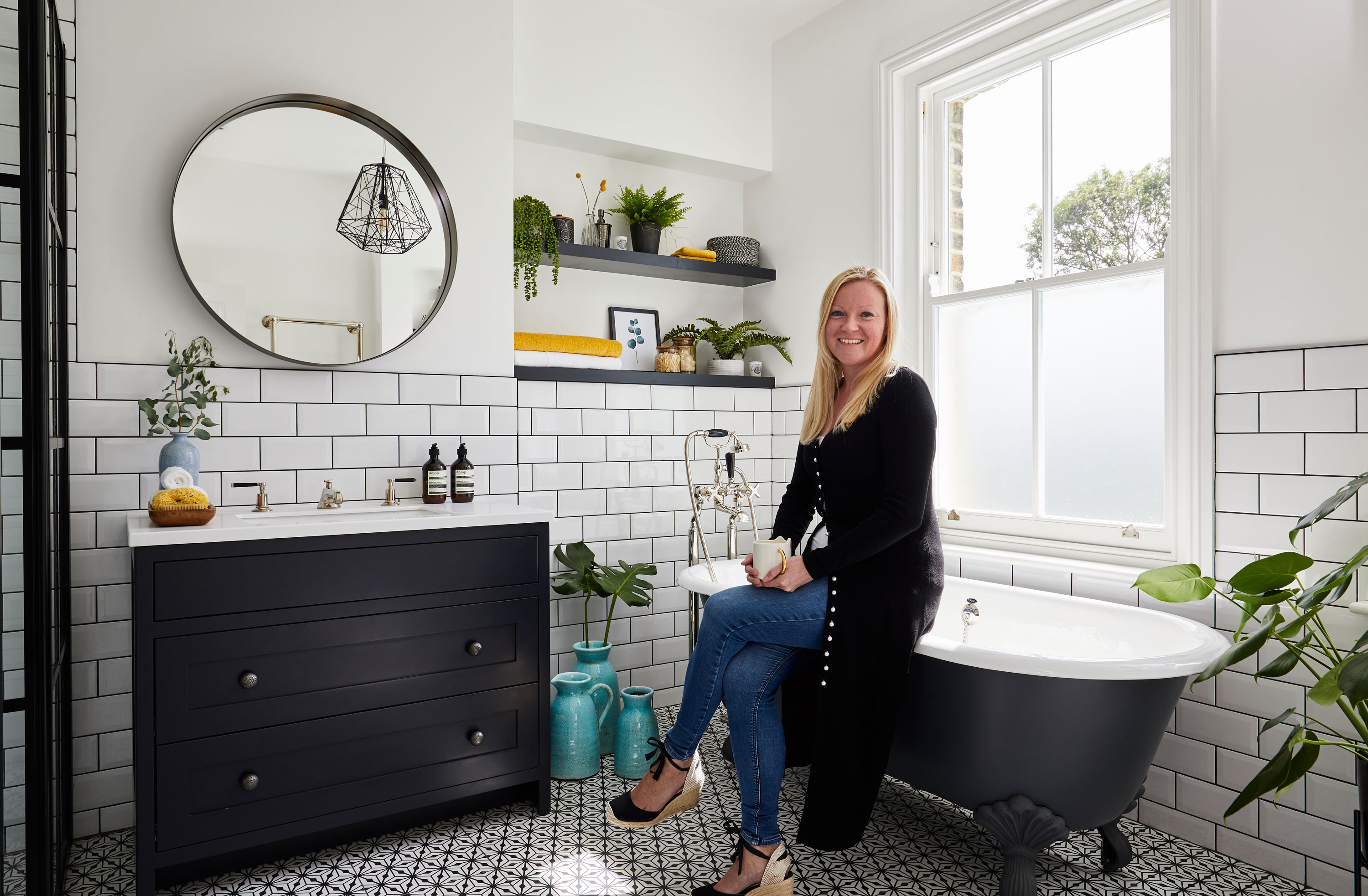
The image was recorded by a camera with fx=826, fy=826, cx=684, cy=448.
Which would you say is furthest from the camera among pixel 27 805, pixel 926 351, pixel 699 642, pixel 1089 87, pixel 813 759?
pixel 926 351

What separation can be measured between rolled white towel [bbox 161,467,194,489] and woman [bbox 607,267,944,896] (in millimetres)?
1399

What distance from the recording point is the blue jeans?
6.58 feet

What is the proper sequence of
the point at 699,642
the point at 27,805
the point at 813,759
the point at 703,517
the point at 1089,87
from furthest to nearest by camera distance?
the point at 703,517 < the point at 1089,87 < the point at 699,642 < the point at 813,759 < the point at 27,805

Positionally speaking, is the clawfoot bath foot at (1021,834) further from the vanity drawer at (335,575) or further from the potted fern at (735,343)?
the potted fern at (735,343)

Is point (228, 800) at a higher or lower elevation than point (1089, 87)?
lower

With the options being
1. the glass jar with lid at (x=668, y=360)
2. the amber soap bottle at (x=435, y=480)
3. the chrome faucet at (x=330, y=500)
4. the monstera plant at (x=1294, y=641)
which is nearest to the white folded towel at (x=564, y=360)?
the glass jar with lid at (x=668, y=360)

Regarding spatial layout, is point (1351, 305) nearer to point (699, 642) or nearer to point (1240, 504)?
point (1240, 504)

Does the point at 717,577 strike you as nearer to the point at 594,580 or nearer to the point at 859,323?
the point at 594,580

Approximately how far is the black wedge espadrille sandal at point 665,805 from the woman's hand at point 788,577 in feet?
1.60

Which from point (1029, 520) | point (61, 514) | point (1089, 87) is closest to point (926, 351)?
point (1029, 520)

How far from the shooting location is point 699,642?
2.09 meters

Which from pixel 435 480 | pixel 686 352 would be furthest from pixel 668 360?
pixel 435 480

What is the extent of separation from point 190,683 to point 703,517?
2043 millimetres

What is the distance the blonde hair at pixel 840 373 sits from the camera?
6.87 feet
